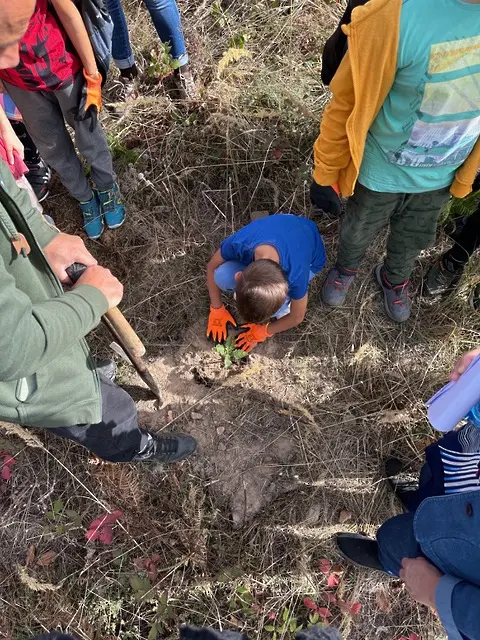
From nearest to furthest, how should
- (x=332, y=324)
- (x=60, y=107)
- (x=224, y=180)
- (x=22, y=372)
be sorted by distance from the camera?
(x=22, y=372), (x=60, y=107), (x=332, y=324), (x=224, y=180)

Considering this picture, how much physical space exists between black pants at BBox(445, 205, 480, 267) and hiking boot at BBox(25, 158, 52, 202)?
2600 millimetres

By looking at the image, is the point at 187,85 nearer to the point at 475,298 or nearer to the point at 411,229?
the point at 411,229

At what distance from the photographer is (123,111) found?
3.19 m

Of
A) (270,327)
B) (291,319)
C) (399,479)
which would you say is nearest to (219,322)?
(270,327)

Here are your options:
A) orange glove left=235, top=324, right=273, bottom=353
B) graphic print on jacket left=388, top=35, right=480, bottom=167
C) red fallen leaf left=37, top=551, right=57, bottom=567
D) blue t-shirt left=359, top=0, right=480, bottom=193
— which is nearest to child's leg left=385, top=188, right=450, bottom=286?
blue t-shirt left=359, top=0, right=480, bottom=193

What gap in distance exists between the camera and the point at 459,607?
5.22ft

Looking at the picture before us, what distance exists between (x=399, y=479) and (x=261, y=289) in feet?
4.63

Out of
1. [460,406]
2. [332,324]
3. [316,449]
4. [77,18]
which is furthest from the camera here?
[332,324]

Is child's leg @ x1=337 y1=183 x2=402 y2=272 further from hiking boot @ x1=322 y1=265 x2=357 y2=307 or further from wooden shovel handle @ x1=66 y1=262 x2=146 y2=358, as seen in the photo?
wooden shovel handle @ x1=66 y1=262 x2=146 y2=358

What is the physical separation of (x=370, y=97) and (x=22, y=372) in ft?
4.82

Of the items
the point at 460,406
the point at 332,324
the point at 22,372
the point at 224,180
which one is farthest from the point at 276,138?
the point at 22,372

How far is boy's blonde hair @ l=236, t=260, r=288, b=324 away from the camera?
7.05 feet

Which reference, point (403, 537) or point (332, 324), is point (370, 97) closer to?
point (332, 324)

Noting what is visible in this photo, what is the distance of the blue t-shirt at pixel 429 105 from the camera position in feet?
4.94
